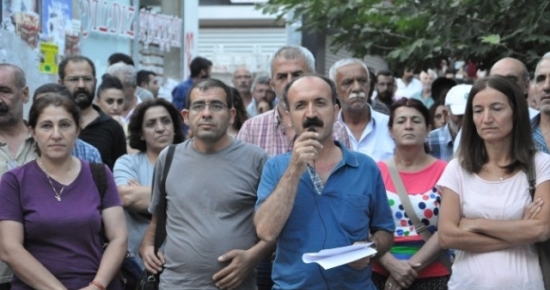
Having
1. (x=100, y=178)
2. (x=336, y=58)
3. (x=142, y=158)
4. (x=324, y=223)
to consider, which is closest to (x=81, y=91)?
(x=142, y=158)

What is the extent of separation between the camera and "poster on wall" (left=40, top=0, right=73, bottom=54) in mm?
10430

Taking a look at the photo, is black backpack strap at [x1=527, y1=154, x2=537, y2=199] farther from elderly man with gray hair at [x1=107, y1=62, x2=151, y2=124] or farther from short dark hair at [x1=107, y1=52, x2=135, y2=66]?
short dark hair at [x1=107, y1=52, x2=135, y2=66]

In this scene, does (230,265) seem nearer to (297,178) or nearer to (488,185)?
(297,178)

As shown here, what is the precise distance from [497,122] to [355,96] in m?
1.95

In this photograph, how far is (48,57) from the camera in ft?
34.3

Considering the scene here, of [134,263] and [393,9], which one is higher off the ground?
[393,9]

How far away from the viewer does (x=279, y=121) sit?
23.4 feet

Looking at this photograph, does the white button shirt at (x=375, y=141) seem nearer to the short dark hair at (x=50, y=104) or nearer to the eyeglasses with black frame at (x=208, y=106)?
the eyeglasses with black frame at (x=208, y=106)

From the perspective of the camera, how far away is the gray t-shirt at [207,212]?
20.2 feet

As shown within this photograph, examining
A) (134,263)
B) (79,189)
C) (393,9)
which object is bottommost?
(134,263)

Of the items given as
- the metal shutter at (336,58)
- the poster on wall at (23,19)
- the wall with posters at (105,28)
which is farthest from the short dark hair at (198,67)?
the poster on wall at (23,19)

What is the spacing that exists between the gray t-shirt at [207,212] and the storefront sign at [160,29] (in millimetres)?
8174

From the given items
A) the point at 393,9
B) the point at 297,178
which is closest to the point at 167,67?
the point at 393,9

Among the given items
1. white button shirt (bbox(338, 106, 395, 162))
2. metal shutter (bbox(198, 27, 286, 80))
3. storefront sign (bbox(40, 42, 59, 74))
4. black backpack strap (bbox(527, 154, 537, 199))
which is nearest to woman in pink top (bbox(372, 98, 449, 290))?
white button shirt (bbox(338, 106, 395, 162))
